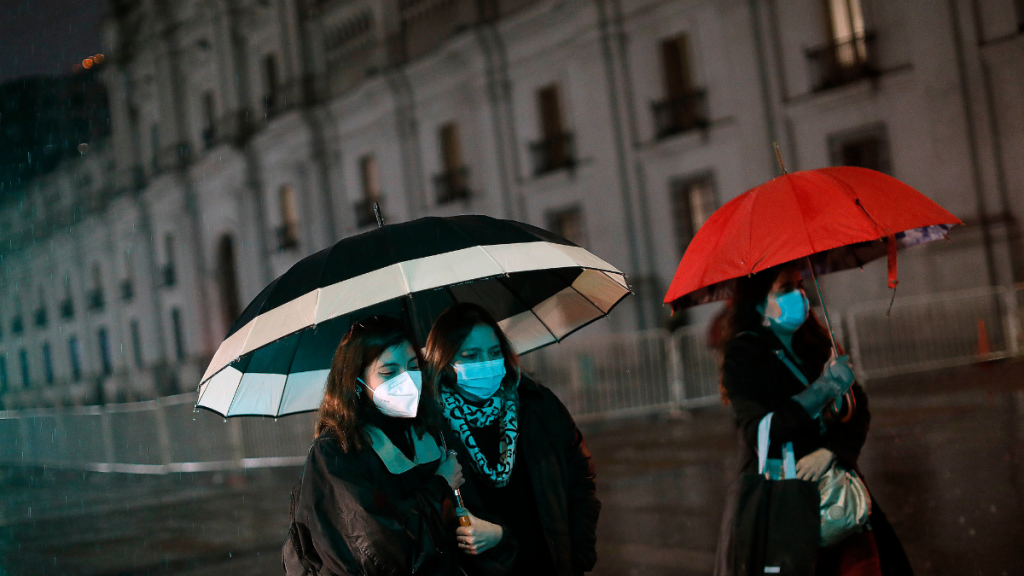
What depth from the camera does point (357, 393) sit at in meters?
2.73

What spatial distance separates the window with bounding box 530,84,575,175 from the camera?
2223cm

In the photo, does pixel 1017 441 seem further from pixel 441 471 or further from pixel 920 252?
pixel 920 252

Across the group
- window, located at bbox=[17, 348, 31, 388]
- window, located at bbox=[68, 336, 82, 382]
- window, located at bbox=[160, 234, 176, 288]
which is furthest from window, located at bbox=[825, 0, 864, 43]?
window, located at bbox=[68, 336, 82, 382]

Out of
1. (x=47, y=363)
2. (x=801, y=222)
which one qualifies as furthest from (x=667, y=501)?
(x=47, y=363)

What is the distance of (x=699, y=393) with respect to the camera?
13125 millimetres

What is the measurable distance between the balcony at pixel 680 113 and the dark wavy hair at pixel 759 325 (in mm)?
16243

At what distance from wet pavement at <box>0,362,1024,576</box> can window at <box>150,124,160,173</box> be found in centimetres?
2926

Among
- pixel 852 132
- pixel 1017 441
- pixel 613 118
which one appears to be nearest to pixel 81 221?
pixel 613 118

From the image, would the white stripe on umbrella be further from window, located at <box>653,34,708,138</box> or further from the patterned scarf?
window, located at <box>653,34,708,138</box>

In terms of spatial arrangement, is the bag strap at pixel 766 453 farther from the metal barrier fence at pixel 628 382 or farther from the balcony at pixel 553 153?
the balcony at pixel 553 153

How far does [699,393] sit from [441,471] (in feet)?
35.9

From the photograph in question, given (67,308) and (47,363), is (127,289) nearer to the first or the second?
(67,308)

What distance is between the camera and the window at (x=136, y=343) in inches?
1601

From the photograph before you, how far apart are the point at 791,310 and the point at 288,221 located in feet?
101
